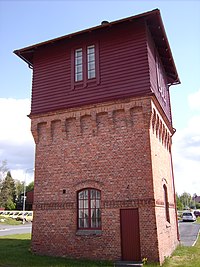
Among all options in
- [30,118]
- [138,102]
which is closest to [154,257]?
[138,102]

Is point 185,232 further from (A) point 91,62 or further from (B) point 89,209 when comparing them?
(A) point 91,62

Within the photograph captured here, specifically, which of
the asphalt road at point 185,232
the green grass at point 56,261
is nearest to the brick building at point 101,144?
the green grass at point 56,261

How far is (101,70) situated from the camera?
14.1m

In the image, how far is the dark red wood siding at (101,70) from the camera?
524 inches

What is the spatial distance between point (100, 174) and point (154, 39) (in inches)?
307

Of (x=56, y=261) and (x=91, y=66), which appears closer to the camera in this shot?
(x=56, y=261)

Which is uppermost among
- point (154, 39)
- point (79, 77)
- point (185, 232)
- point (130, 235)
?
point (154, 39)

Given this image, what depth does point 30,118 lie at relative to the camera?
15328 millimetres

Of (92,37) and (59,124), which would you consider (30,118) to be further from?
(92,37)

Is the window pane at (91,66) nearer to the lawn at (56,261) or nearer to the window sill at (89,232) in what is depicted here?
the window sill at (89,232)

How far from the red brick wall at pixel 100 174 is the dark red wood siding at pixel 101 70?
23.1 inches

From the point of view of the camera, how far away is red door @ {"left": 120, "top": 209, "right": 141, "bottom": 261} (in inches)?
466

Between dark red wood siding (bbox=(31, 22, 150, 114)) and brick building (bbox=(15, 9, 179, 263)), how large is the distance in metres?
0.05

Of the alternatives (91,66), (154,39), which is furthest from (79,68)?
(154,39)
